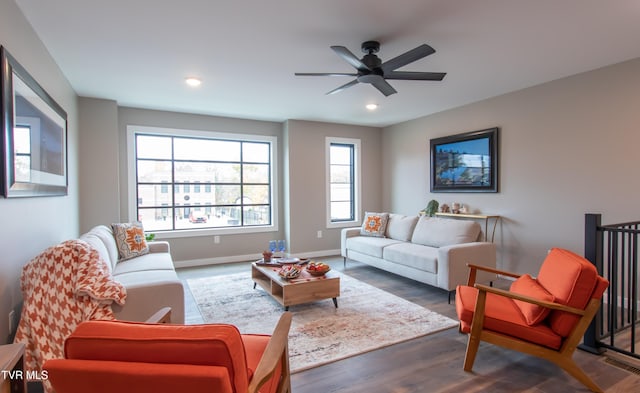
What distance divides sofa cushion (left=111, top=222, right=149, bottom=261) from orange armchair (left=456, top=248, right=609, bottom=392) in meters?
3.57

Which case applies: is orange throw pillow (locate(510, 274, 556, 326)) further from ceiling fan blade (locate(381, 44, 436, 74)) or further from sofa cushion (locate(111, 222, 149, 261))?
sofa cushion (locate(111, 222, 149, 261))

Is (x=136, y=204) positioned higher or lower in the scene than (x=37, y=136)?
lower

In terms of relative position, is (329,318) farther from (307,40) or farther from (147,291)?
(307,40)

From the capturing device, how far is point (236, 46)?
9.59 feet

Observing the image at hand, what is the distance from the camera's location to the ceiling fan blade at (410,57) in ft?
7.82

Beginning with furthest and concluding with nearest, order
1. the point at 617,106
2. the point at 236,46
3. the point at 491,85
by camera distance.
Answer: the point at 491,85 < the point at 617,106 < the point at 236,46

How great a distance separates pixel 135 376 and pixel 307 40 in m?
2.65

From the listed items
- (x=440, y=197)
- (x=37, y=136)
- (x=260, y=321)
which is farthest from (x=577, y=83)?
(x=37, y=136)

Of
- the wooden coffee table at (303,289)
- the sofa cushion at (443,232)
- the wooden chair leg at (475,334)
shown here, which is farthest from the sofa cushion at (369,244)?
the wooden chair leg at (475,334)

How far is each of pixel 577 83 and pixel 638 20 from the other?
1.29 meters

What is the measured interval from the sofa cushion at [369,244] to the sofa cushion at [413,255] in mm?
130

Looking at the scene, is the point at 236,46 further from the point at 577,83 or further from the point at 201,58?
the point at 577,83

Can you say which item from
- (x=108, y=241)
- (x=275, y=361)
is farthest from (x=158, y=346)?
(x=108, y=241)

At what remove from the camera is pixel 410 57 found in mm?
2535
